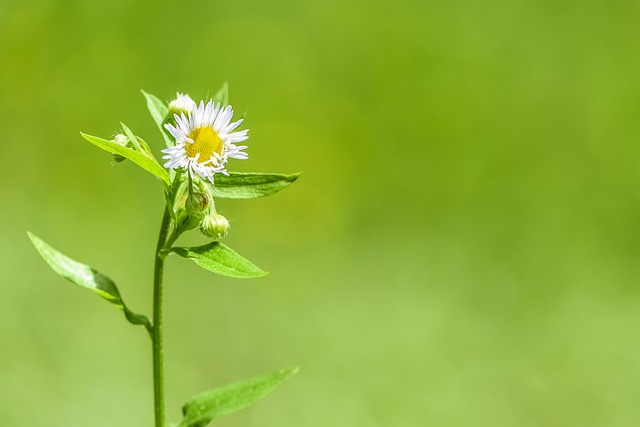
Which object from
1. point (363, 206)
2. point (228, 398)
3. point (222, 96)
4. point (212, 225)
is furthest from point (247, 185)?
point (363, 206)

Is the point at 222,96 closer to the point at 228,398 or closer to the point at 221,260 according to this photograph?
the point at 221,260

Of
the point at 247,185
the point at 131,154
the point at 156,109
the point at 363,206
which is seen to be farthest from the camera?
the point at 363,206

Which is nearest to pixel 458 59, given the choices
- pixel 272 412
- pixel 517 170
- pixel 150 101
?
pixel 517 170

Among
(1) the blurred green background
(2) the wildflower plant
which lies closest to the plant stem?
(2) the wildflower plant

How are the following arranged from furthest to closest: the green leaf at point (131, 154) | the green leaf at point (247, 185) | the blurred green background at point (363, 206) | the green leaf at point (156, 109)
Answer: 1. the blurred green background at point (363, 206)
2. the green leaf at point (156, 109)
3. the green leaf at point (247, 185)
4. the green leaf at point (131, 154)

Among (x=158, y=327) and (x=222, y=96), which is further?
(x=222, y=96)

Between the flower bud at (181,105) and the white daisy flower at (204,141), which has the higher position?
the flower bud at (181,105)

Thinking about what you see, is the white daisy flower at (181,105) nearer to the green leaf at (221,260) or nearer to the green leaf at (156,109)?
the green leaf at (156,109)

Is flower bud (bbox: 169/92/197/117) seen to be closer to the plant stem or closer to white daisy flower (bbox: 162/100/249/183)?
white daisy flower (bbox: 162/100/249/183)

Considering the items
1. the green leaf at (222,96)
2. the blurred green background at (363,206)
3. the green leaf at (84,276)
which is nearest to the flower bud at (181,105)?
the green leaf at (222,96)
